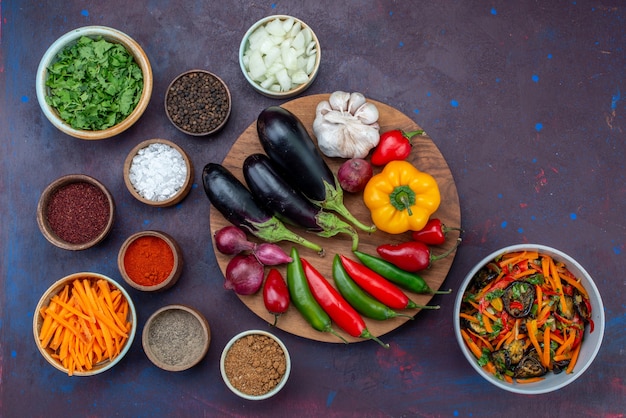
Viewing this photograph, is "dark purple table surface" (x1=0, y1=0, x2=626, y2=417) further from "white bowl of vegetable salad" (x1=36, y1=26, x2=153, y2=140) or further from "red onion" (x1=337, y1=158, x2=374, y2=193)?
"red onion" (x1=337, y1=158, x2=374, y2=193)

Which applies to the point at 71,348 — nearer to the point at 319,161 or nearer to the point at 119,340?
the point at 119,340

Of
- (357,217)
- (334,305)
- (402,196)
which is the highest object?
(402,196)

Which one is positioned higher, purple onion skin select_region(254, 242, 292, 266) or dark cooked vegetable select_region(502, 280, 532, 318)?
dark cooked vegetable select_region(502, 280, 532, 318)

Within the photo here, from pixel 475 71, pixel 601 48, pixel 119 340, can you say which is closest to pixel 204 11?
pixel 475 71

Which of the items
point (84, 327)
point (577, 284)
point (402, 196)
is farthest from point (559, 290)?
point (84, 327)

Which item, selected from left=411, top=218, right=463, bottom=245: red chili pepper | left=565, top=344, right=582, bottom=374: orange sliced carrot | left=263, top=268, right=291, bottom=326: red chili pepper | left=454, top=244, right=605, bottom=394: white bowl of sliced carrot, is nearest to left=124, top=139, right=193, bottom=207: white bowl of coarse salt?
left=263, top=268, right=291, bottom=326: red chili pepper

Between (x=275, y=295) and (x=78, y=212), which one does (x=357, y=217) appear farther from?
(x=78, y=212)
